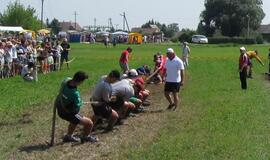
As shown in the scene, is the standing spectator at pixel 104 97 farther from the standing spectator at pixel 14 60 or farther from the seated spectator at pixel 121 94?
the standing spectator at pixel 14 60

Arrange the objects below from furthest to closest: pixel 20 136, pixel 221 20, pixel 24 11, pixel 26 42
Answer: pixel 221 20 < pixel 24 11 < pixel 26 42 < pixel 20 136

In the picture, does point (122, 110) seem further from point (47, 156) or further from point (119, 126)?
point (47, 156)

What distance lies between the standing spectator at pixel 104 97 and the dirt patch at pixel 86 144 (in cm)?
41

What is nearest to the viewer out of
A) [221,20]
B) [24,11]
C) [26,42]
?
[26,42]

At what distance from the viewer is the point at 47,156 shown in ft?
34.0

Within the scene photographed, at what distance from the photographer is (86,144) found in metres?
11.4

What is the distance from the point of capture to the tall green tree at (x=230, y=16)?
11706 centimetres

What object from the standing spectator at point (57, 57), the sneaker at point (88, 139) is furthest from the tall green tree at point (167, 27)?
the sneaker at point (88, 139)

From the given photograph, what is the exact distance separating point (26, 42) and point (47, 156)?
20.2m

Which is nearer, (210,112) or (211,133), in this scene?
(211,133)

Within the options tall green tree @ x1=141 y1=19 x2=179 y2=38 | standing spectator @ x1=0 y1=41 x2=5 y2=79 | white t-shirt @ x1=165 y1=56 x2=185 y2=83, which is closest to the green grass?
white t-shirt @ x1=165 y1=56 x2=185 y2=83

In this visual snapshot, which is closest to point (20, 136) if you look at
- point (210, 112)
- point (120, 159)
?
point (120, 159)

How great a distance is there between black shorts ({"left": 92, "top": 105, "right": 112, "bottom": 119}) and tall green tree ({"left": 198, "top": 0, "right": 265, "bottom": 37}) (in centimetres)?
10488

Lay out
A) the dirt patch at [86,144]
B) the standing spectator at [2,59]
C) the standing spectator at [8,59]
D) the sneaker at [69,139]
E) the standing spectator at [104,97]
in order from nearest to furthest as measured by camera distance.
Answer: the dirt patch at [86,144] < the sneaker at [69,139] < the standing spectator at [104,97] < the standing spectator at [2,59] < the standing spectator at [8,59]
